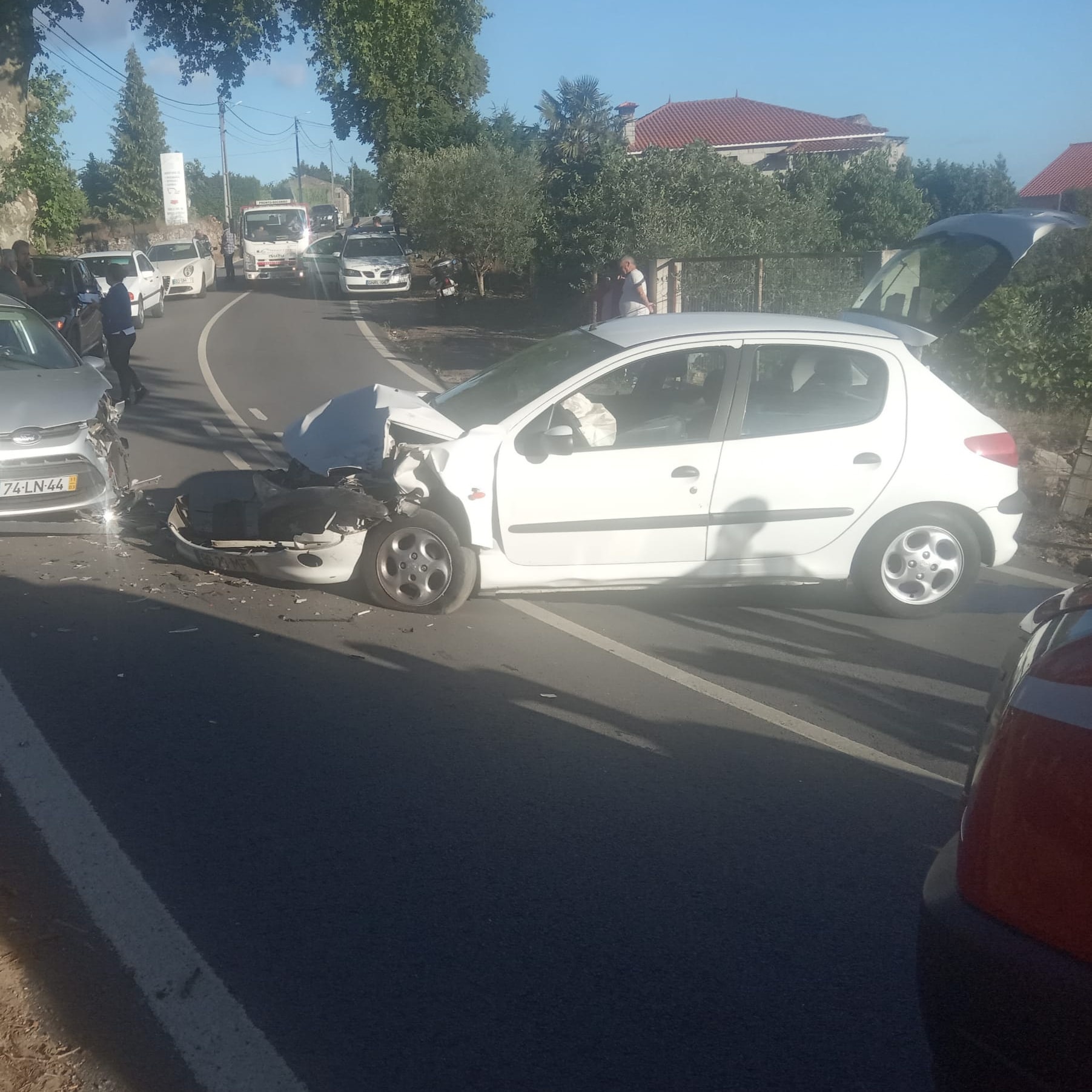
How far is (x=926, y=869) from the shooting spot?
4176 mm

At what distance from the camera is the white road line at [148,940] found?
307cm

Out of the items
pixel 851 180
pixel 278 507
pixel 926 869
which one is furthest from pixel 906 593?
pixel 851 180

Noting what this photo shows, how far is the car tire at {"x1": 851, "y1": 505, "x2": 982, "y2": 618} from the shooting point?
7.01m

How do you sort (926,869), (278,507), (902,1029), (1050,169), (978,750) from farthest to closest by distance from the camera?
(1050,169), (278,507), (926,869), (902,1029), (978,750)

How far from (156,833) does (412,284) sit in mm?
32245

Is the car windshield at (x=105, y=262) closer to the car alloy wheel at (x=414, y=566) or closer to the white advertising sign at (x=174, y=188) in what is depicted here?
the car alloy wheel at (x=414, y=566)

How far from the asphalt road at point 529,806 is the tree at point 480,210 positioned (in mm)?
22438

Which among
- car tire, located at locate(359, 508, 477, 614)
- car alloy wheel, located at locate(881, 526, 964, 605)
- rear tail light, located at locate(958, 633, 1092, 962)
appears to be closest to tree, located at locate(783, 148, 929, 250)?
car alloy wheel, located at locate(881, 526, 964, 605)

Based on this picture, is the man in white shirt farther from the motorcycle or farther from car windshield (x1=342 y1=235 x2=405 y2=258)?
car windshield (x1=342 y1=235 x2=405 y2=258)

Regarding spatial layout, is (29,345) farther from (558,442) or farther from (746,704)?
(746,704)

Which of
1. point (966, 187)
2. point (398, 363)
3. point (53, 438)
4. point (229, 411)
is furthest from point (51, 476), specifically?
point (966, 187)

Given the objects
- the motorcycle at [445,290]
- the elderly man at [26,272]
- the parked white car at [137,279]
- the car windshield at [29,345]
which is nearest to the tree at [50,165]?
the parked white car at [137,279]

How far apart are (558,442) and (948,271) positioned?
3.90 metres

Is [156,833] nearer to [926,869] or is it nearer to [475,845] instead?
[475,845]
